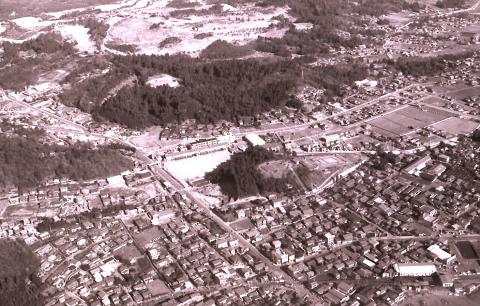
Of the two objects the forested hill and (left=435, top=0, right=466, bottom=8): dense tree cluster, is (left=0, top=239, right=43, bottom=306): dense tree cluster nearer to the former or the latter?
the forested hill

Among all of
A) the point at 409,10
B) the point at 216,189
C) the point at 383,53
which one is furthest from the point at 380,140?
the point at 409,10

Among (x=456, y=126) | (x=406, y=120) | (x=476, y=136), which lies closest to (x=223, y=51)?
(x=406, y=120)

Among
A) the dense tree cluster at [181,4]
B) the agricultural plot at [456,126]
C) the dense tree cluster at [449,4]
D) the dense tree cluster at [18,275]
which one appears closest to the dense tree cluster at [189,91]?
the agricultural plot at [456,126]

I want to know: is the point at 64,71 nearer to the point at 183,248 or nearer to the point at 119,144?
the point at 119,144

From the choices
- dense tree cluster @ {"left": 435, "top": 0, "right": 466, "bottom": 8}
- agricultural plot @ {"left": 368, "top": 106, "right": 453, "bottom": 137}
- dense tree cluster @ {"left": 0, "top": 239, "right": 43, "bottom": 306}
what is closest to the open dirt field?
agricultural plot @ {"left": 368, "top": 106, "right": 453, "bottom": 137}

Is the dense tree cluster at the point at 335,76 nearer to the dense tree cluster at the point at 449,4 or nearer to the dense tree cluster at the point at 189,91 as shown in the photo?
the dense tree cluster at the point at 189,91

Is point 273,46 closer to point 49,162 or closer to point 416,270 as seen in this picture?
point 49,162
